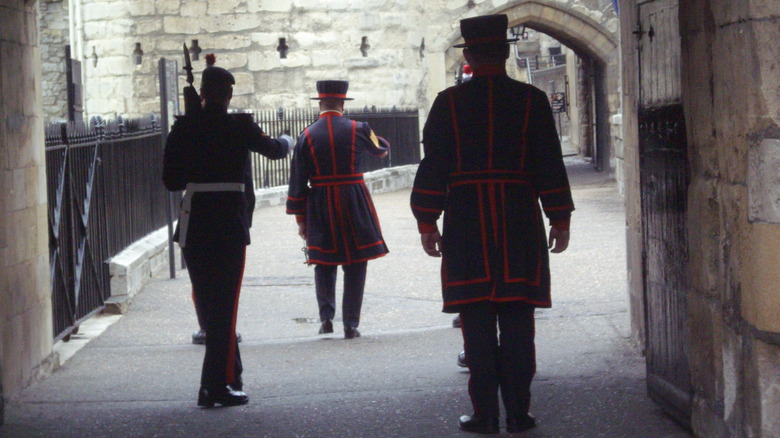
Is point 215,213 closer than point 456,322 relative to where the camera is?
Yes

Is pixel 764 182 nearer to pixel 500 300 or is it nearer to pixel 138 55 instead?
pixel 500 300

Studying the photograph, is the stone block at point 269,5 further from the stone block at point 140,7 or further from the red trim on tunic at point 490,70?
the red trim on tunic at point 490,70

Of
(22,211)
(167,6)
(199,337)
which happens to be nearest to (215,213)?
(22,211)

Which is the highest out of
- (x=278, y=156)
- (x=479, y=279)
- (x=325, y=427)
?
(x=278, y=156)

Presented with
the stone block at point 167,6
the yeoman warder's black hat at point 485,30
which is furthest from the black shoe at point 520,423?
the stone block at point 167,6

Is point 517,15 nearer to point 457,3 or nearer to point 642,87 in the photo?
point 457,3

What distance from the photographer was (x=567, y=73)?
40875 millimetres

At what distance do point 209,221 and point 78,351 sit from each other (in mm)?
2424

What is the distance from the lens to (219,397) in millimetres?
5793

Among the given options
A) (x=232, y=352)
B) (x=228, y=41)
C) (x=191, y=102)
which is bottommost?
(x=232, y=352)

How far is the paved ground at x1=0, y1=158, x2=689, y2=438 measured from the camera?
5.35 metres

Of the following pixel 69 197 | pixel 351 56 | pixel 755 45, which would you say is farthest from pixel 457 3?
pixel 755 45

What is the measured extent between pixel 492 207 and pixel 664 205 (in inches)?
28.9

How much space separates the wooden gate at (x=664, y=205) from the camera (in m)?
4.87
